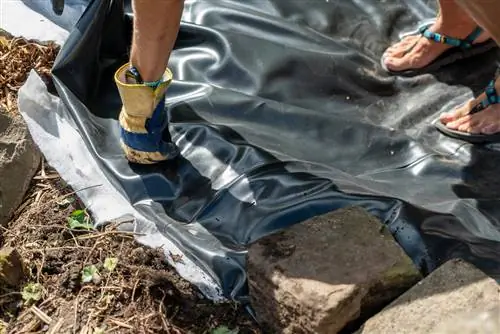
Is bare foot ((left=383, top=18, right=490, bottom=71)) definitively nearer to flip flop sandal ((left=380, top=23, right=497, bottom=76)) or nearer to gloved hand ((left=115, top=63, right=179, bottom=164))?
flip flop sandal ((left=380, top=23, right=497, bottom=76))

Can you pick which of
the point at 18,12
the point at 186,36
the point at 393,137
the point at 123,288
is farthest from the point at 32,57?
the point at 393,137

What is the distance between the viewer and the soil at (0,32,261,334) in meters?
1.83

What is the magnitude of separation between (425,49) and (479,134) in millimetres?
465

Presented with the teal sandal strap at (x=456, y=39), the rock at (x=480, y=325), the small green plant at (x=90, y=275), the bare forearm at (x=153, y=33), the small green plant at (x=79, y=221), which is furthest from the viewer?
the teal sandal strap at (x=456, y=39)

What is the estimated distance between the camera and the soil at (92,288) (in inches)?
71.9

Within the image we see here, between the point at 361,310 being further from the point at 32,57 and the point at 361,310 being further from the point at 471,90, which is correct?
the point at 32,57

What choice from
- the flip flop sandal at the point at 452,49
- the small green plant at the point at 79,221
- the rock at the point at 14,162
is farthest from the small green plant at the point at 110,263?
the flip flop sandal at the point at 452,49

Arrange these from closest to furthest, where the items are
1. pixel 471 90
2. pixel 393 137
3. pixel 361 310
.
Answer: pixel 361 310 → pixel 393 137 → pixel 471 90

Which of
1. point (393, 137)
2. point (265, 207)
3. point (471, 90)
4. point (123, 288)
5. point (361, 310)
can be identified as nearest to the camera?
point (361, 310)

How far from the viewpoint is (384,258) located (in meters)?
1.72

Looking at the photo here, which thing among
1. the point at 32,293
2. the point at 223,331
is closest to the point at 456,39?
the point at 223,331

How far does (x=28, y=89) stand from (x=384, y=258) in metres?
1.41

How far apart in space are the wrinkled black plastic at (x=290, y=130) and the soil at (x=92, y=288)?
105 mm

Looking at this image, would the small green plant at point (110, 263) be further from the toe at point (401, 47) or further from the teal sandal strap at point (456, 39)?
the teal sandal strap at point (456, 39)
